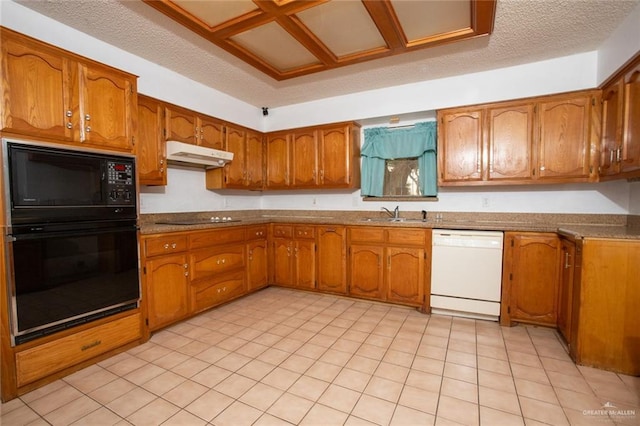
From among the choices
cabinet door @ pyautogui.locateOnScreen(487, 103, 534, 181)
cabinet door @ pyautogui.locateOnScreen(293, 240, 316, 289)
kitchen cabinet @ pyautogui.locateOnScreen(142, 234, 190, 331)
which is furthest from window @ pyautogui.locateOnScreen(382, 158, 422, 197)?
kitchen cabinet @ pyautogui.locateOnScreen(142, 234, 190, 331)

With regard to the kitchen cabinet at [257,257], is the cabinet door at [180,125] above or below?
above

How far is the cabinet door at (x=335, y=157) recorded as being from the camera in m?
→ 3.67

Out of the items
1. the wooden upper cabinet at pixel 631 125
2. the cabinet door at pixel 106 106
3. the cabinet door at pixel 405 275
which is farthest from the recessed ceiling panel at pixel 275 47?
the wooden upper cabinet at pixel 631 125

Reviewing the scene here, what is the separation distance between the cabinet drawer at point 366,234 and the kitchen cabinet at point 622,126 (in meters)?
1.98

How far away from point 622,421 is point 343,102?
3.68 m

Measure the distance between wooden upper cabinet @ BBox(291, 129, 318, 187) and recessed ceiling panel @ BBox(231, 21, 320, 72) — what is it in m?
1.11

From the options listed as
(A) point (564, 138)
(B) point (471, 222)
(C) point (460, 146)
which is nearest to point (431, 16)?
(C) point (460, 146)

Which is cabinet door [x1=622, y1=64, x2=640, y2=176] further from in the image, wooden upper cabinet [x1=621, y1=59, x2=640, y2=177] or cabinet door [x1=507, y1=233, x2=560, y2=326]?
cabinet door [x1=507, y1=233, x2=560, y2=326]

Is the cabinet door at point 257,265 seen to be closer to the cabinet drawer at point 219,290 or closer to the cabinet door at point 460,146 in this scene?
the cabinet drawer at point 219,290

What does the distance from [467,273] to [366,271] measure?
3.40 feet

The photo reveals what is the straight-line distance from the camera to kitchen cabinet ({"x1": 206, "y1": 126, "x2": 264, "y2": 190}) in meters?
3.60

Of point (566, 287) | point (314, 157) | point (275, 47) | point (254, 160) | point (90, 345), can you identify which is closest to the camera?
point (90, 345)

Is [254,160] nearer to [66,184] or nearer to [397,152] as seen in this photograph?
[397,152]

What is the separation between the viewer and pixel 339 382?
187cm
